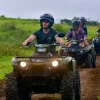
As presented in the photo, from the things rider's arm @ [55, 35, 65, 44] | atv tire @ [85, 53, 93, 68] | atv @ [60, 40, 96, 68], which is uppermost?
rider's arm @ [55, 35, 65, 44]

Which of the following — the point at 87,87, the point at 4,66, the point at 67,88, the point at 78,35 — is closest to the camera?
the point at 67,88

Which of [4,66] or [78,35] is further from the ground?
[78,35]

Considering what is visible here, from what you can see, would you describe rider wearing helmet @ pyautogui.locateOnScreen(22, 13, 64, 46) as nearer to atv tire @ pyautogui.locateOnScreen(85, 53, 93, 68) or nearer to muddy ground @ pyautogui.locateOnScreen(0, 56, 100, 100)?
muddy ground @ pyautogui.locateOnScreen(0, 56, 100, 100)

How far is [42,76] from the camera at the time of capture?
8.48 m

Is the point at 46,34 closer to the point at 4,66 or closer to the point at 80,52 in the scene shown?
the point at 80,52

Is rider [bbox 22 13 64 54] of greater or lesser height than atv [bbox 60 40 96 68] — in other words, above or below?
above

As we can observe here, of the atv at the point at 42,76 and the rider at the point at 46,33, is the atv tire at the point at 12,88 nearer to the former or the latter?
the atv at the point at 42,76

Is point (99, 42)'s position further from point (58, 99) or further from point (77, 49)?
point (58, 99)

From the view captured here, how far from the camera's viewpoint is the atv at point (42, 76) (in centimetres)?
838

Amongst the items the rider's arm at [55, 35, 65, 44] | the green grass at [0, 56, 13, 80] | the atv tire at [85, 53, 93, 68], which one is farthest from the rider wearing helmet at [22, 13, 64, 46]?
the atv tire at [85, 53, 93, 68]

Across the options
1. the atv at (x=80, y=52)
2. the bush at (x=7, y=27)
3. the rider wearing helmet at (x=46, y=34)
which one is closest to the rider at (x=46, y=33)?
the rider wearing helmet at (x=46, y=34)

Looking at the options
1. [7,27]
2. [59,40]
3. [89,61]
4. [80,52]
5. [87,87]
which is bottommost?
[7,27]

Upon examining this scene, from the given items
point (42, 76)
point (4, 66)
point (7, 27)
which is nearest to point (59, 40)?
point (42, 76)

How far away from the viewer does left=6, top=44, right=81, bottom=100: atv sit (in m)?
8.38
